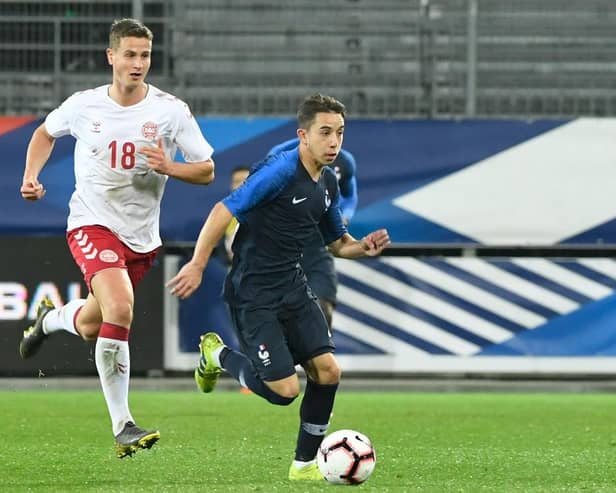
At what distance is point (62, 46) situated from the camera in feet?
54.9

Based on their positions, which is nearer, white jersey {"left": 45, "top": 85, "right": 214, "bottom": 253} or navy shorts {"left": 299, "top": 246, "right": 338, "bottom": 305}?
white jersey {"left": 45, "top": 85, "right": 214, "bottom": 253}

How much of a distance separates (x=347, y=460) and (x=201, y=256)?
4.00 ft

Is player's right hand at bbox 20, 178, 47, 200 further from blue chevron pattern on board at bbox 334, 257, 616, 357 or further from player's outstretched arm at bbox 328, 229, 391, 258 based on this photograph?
blue chevron pattern on board at bbox 334, 257, 616, 357

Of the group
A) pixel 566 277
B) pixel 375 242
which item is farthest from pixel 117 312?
pixel 566 277

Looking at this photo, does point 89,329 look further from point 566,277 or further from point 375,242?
point 566,277

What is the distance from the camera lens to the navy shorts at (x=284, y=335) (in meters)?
7.43

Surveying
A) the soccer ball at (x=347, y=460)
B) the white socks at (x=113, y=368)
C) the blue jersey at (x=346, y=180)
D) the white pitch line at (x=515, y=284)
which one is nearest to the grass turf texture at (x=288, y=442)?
the soccer ball at (x=347, y=460)

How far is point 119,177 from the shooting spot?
315 inches

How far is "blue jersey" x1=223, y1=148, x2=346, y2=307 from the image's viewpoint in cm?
738

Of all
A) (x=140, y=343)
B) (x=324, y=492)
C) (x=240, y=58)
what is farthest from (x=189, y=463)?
(x=240, y=58)

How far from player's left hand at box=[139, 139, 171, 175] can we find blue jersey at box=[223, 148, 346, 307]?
18.4 inches

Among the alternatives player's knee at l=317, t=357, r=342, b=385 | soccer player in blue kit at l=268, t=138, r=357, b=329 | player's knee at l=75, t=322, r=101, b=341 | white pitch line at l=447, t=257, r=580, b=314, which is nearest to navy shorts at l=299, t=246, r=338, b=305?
soccer player in blue kit at l=268, t=138, r=357, b=329

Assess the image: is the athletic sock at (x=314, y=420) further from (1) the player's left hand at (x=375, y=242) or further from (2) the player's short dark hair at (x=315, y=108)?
(2) the player's short dark hair at (x=315, y=108)

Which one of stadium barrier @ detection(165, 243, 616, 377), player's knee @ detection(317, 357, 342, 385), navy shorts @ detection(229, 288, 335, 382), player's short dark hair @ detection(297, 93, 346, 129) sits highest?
player's short dark hair @ detection(297, 93, 346, 129)
